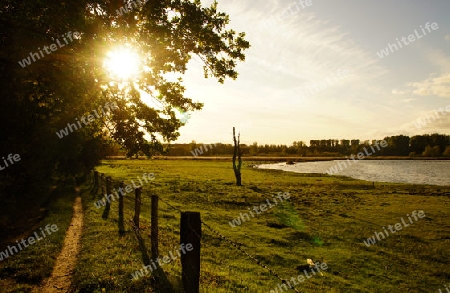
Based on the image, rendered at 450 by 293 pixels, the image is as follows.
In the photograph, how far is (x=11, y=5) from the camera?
10.5 meters

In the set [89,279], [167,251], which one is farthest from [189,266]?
[167,251]

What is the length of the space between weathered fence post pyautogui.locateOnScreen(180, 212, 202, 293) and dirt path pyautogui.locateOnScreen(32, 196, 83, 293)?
4.33 meters

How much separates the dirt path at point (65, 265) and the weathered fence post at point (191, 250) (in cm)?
433

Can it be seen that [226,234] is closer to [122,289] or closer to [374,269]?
[374,269]

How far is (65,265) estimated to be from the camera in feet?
32.9

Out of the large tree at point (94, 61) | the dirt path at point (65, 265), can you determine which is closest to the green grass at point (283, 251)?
the dirt path at point (65, 265)

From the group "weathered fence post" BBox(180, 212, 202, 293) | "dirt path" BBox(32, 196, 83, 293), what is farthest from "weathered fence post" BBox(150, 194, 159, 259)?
"weathered fence post" BBox(180, 212, 202, 293)

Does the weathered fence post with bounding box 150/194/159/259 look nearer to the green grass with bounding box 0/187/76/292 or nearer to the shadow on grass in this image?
the shadow on grass

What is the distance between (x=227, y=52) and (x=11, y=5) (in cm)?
882

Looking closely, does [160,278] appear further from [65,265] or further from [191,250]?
[65,265]

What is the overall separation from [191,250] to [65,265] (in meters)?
6.55

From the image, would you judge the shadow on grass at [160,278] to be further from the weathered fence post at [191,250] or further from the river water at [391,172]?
the river water at [391,172]

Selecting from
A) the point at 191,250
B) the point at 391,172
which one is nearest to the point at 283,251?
the point at 191,250

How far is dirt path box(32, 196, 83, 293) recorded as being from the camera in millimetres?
8375
